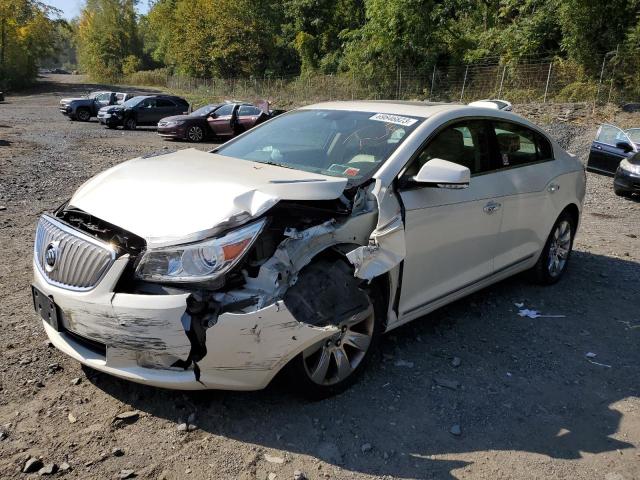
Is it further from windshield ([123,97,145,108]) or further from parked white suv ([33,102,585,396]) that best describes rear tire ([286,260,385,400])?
windshield ([123,97,145,108])

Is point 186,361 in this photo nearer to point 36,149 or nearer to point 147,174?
point 147,174

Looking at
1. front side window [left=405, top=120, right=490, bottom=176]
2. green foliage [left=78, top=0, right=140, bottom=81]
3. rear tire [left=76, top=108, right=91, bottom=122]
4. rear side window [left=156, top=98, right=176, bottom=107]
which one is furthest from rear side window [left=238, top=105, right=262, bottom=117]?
green foliage [left=78, top=0, right=140, bottom=81]

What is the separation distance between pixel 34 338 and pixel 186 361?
166 centimetres

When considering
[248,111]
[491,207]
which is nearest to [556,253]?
[491,207]

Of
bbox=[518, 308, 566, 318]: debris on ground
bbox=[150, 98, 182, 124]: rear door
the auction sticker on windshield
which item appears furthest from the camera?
bbox=[150, 98, 182, 124]: rear door

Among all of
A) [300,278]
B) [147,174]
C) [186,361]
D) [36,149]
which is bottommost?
[36,149]

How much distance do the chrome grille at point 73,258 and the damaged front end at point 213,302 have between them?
19 millimetres

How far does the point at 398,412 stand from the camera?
3266 millimetres

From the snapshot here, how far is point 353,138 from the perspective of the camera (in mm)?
4016

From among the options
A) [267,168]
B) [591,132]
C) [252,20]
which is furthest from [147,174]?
[252,20]

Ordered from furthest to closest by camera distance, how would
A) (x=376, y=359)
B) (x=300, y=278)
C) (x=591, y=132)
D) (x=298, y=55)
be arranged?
(x=298, y=55)
(x=591, y=132)
(x=376, y=359)
(x=300, y=278)

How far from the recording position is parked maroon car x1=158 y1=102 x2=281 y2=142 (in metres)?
20.1

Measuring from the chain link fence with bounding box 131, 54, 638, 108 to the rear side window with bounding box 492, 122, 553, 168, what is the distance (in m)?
17.2

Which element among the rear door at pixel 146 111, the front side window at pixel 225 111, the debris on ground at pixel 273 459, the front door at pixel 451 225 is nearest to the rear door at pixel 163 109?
the rear door at pixel 146 111
